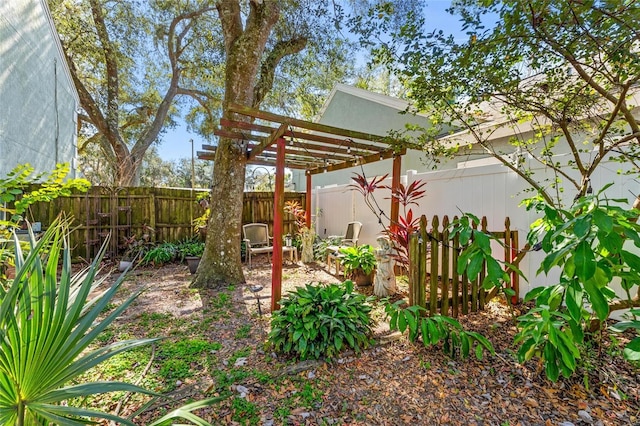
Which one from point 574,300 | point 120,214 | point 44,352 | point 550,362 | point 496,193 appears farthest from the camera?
point 120,214

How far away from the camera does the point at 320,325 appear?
2627 mm

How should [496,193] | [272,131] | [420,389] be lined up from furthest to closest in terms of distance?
[272,131] < [496,193] < [420,389]

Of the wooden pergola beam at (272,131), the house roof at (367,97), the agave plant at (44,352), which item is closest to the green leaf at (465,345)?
the agave plant at (44,352)

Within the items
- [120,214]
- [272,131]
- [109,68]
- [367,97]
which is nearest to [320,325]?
[272,131]

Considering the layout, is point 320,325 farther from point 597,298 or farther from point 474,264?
point 597,298

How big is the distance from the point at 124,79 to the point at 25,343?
44.6 feet

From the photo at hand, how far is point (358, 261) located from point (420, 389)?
2.64 meters

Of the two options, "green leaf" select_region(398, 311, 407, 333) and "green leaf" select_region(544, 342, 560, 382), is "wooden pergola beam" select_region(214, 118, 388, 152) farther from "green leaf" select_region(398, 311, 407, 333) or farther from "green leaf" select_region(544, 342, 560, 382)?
"green leaf" select_region(544, 342, 560, 382)

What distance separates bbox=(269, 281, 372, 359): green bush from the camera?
2.55 meters

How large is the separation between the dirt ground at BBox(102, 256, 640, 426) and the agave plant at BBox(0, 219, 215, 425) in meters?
0.83

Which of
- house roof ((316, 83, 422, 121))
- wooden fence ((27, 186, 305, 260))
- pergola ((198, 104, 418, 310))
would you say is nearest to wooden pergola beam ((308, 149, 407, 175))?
pergola ((198, 104, 418, 310))

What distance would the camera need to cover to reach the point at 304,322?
266 cm

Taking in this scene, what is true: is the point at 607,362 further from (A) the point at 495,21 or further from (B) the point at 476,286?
(A) the point at 495,21

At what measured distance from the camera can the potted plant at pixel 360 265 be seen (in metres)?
Result: 4.74
